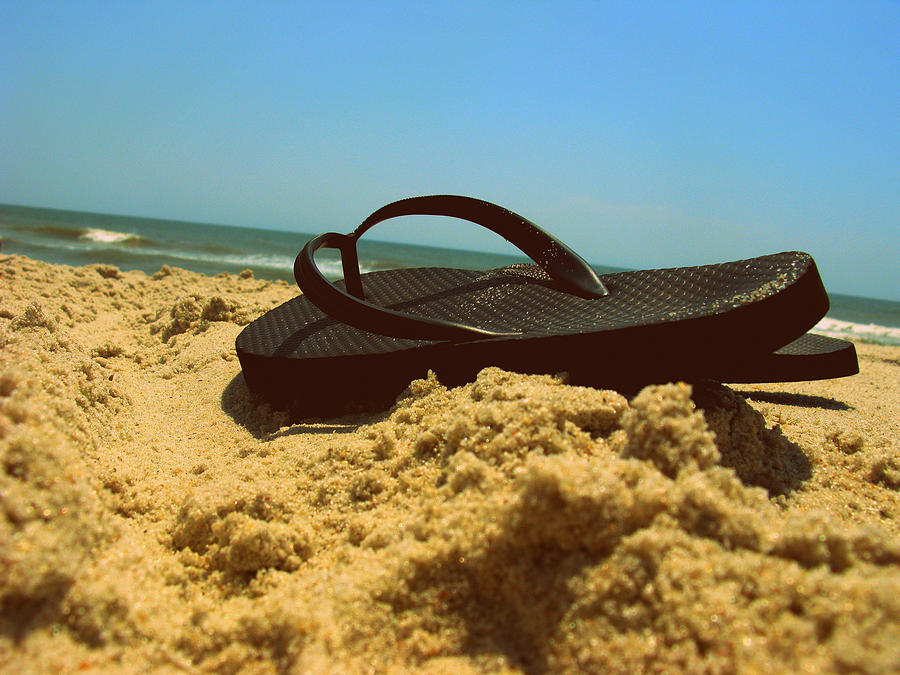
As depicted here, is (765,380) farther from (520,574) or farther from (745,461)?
(520,574)

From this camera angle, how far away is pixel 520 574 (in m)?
1.09

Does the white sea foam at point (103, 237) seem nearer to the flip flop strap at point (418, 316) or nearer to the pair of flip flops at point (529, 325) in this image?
the flip flop strap at point (418, 316)

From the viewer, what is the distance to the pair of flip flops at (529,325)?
1.88 m

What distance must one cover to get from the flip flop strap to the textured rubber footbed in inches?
3.9

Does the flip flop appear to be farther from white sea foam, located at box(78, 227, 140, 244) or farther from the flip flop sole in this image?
white sea foam, located at box(78, 227, 140, 244)

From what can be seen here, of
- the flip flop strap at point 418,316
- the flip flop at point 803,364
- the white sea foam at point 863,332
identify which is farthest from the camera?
the white sea foam at point 863,332

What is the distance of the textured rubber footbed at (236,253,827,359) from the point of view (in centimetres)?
188

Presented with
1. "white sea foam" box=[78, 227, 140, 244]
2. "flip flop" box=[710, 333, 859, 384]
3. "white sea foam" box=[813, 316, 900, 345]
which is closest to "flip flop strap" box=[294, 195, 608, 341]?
"flip flop" box=[710, 333, 859, 384]

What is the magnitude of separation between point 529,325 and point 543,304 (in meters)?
0.38

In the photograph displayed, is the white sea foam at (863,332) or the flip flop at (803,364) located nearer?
the flip flop at (803,364)

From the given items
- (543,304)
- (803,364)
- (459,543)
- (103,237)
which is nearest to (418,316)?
(543,304)

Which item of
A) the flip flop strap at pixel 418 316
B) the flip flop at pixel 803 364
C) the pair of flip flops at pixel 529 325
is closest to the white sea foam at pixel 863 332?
the flip flop at pixel 803 364

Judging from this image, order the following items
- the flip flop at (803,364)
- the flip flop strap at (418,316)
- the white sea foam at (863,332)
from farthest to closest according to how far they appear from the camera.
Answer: the white sea foam at (863,332) → the flip flop at (803,364) → the flip flop strap at (418,316)

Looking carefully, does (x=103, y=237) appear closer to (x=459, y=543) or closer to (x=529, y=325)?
(x=529, y=325)
